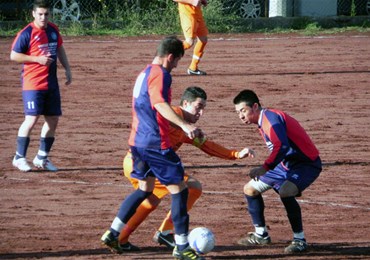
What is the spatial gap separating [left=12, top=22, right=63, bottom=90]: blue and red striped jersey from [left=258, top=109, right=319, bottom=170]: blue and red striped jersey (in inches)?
170

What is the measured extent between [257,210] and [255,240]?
32cm

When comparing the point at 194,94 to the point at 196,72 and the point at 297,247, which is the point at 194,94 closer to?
the point at 297,247

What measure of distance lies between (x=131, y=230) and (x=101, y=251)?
352mm

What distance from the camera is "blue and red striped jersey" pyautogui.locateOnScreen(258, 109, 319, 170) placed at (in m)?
9.27

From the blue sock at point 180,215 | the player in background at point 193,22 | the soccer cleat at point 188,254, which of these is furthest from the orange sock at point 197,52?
the soccer cleat at point 188,254

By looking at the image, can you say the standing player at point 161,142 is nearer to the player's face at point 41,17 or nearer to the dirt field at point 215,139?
the dirt field at point 215,139

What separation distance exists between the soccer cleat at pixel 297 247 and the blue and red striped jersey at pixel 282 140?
29.6 inches

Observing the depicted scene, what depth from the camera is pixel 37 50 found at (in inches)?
510

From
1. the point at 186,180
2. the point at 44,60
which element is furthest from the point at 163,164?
the point at 44,60

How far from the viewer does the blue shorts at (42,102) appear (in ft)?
42.3

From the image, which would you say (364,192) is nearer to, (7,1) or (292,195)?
(292,195)

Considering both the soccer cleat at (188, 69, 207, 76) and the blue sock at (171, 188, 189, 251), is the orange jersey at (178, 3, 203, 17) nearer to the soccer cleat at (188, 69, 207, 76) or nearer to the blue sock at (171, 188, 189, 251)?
the soccer cleat at (188, 69, 207, 76)

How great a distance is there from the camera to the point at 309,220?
10.7 metres

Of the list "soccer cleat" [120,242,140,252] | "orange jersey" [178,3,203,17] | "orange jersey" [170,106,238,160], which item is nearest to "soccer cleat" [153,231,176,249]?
"soccer cleat" [120,242,140,252]
